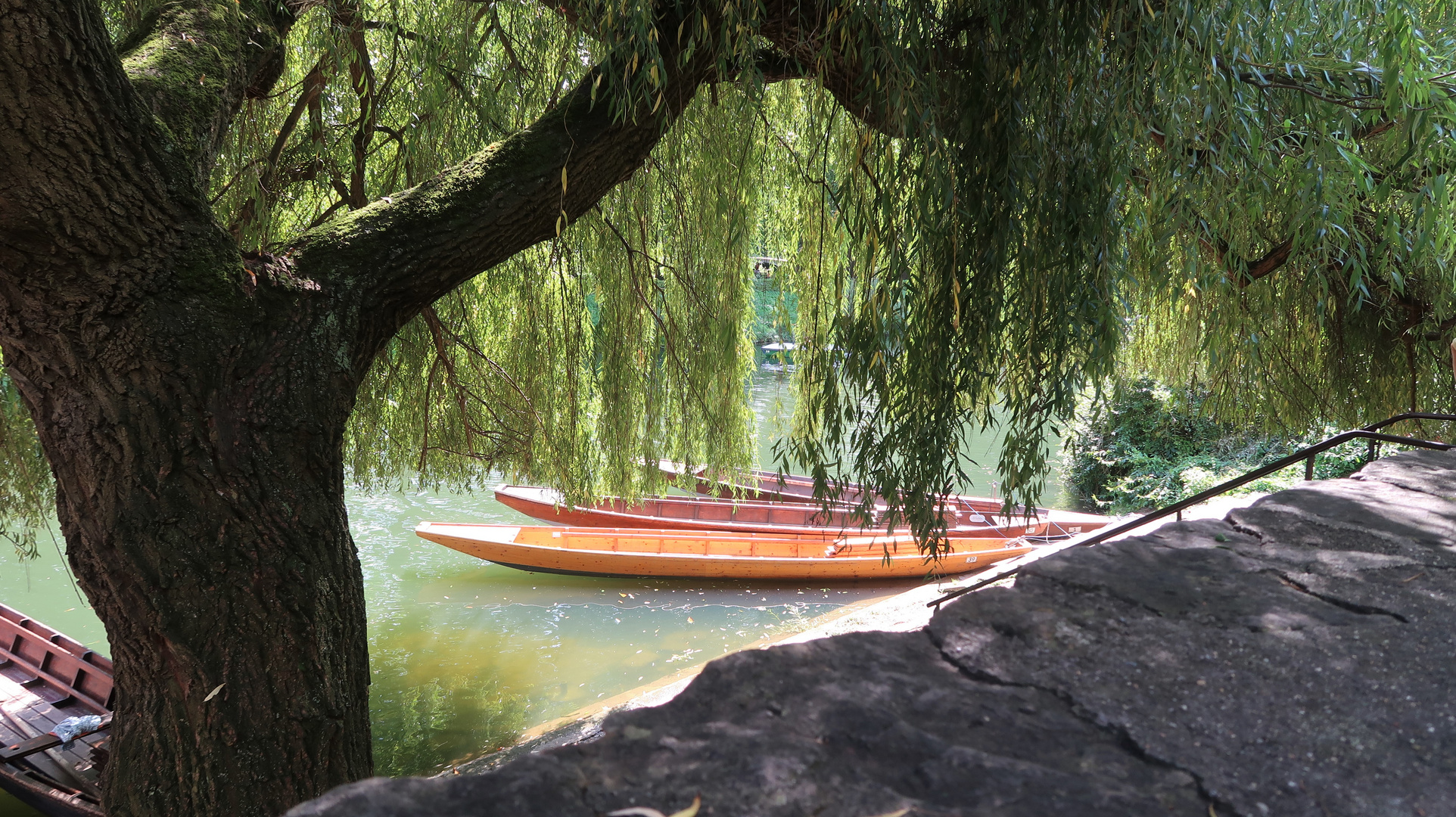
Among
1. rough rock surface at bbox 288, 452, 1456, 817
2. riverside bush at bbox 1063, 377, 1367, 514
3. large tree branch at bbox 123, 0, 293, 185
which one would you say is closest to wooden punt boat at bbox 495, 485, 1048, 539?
riverside bush at bbox 1063, 377, 1367, 514

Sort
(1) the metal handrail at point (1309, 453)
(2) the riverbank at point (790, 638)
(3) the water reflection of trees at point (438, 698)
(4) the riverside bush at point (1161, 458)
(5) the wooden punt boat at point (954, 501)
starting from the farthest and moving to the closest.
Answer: (4) the riverside bush at point (1161, 458), (5) the wooden punt boat at point (954, 501), (3) the water reflection of trees at point (438, 698), (2) the riverbank at point (790, 638), (1) the metal handrail at point (1309, 453)

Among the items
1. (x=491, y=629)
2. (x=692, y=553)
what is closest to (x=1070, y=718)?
(x=491, y=629)

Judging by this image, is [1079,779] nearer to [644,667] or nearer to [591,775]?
[591,775]

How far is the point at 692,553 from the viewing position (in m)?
10.4

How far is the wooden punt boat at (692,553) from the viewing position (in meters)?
10.0

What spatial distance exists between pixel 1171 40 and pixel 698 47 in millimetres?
1504

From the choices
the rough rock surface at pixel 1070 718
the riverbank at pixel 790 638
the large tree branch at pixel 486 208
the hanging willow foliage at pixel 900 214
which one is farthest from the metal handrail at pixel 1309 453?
the riverbank at pixel 790 638

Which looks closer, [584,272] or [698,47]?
[698,47]

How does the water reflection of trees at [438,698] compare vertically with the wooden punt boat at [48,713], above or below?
below

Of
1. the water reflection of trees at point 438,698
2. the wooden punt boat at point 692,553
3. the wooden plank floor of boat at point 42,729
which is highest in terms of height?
the wooden punt boat at point 692,553

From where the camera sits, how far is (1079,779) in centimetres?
94

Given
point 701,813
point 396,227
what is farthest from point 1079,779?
point 396,227

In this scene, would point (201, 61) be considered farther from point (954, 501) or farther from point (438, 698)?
point (954, 501)

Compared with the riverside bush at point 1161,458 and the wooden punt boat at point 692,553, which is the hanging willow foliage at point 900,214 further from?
the riverside bush at point 1161,458
